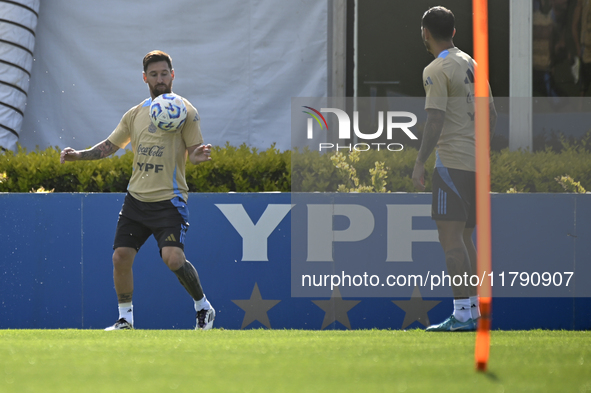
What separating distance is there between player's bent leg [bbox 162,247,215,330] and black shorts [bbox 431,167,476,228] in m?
1.74

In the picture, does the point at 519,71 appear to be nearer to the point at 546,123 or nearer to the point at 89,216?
the point at 546,123

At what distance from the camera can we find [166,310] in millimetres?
6527

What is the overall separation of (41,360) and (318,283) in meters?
3.51

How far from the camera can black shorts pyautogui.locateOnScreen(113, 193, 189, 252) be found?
5.30 m

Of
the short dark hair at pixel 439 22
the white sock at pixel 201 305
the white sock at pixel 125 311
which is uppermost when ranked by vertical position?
the short dark hair at pixel 439 22

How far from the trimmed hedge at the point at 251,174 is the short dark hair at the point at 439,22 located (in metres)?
2.11

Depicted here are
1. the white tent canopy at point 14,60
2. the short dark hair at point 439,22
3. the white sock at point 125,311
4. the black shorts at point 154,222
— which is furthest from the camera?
the white tent canopy at point 14,60

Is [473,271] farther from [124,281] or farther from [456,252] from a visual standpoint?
[124,281]

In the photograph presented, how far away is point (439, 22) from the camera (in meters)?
5.16

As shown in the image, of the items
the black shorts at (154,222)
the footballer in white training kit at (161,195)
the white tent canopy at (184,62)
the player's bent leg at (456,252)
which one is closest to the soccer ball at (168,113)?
the footballer in white training kit at (161,195)

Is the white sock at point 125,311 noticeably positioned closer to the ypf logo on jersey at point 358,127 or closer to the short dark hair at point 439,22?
the short dark hair at point 439,22

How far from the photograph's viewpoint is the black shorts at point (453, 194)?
197 inches

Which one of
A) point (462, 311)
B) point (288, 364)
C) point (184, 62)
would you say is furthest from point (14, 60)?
point (288, 364)

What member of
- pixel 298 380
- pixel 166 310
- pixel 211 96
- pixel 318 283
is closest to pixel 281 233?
pixel 318 283
